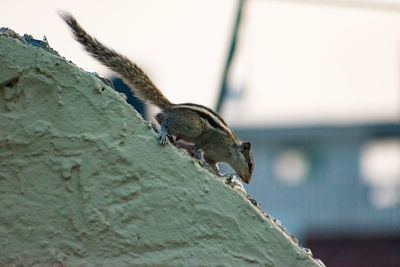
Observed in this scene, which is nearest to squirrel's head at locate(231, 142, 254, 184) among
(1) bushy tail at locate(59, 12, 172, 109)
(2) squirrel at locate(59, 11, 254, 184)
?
(2) squirrel at locate(59, 11, 254, 184)

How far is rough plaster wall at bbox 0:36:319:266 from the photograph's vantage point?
11.5ft

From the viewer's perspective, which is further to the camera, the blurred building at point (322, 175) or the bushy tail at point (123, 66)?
the blurred building at point (322, 175)

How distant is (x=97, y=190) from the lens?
3.56 meters

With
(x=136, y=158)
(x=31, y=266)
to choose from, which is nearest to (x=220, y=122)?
(x=136, y=158)

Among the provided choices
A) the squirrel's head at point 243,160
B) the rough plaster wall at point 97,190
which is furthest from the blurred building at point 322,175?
the rough plaster wall at point 97,190

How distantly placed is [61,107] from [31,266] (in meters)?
0.69

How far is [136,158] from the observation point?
3641 mm

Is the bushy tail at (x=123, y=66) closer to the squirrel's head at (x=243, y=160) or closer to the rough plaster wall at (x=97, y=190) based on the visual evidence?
the rough plaster wall at (x=97, y=190)

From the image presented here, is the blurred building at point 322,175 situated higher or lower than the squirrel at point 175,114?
higher

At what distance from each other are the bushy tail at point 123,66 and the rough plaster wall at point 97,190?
713 millimetres

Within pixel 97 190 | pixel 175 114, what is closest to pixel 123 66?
pixel 175 114

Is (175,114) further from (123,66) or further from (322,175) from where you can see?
(322,175)

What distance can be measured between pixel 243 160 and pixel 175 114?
111 cm

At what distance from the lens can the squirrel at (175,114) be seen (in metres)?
4.51
